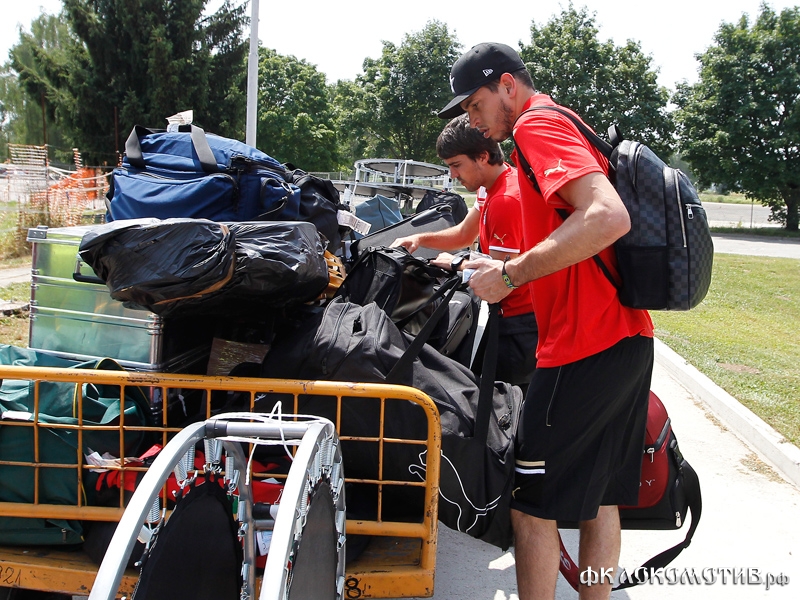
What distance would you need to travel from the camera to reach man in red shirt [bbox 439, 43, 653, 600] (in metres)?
2.09

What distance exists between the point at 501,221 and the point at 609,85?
123 feet

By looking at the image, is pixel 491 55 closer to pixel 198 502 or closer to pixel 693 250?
pixel 693 250

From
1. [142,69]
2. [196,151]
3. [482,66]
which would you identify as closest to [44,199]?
[196,151]

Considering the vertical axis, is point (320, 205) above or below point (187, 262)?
above

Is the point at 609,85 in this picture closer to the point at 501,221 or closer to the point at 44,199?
the point at 44,199

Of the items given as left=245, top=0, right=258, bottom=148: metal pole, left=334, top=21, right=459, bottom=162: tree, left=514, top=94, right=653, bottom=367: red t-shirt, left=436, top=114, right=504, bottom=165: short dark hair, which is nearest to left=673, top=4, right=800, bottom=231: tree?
left=334, top=21, right=459, bottom=162: tree

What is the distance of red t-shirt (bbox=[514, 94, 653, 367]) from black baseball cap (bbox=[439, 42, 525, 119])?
163 millimetres

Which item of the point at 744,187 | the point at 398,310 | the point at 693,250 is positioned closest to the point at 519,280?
the point at 693,250

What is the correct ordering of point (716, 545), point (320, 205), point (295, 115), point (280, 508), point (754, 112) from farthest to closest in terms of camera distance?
point (295, 115), point (754, 112), point (716, 545), point (320, 205), point (280, 508)

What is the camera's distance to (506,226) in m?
2.99

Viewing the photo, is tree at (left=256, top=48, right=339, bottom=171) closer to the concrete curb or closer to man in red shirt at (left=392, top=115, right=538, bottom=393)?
the concrete curb

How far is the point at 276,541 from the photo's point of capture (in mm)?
1341

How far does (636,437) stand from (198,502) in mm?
1550

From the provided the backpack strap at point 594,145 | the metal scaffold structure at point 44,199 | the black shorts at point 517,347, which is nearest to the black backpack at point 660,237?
the backpack strap at point 594,145
